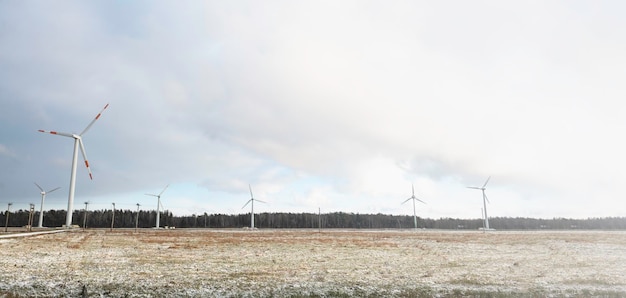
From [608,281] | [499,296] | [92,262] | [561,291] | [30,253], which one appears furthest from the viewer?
[30,253]

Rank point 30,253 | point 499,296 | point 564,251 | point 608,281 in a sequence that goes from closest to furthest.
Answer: point 499,296
point 608,281
point 30,253
point 564,251

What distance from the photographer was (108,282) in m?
24.9

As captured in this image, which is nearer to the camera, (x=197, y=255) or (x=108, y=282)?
(x=108, y=282)

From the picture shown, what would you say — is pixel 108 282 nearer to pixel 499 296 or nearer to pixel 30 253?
pixel 30 253

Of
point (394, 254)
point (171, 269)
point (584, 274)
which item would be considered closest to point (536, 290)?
point (584, 274)

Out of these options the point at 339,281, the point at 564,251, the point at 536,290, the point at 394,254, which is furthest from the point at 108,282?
the point at 564,251

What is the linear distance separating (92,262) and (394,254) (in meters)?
27.9

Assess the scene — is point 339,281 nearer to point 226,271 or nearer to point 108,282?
point 226,271

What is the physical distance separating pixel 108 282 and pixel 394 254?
93.6ft

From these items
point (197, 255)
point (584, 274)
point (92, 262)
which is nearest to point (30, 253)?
point (92, 262)

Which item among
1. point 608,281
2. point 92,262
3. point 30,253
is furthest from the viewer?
point 30,253

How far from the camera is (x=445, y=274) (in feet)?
103

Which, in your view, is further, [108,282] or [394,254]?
[394,254]

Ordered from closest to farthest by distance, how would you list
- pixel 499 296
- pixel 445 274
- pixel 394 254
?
1. pixel 499 296
2. pixel 445 274
3. pixel 394 254
